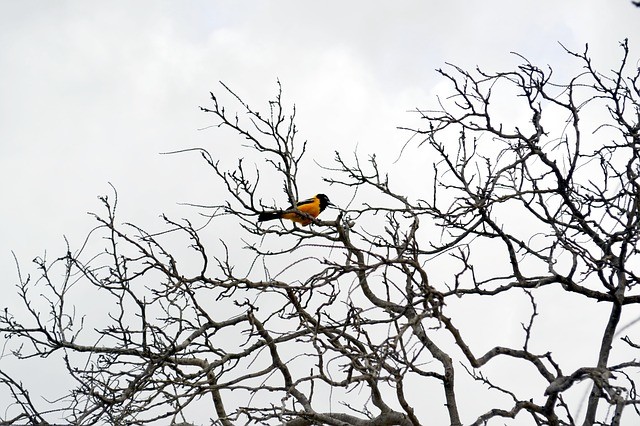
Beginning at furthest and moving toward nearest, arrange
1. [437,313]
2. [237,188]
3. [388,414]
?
[388,414] < [237,188] < [437,313]

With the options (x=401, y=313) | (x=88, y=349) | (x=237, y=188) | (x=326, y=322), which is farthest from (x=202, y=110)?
(x=88, y=349)

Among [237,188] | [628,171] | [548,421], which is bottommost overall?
[548,421]

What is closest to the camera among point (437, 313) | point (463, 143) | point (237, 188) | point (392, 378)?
point (392, 378)

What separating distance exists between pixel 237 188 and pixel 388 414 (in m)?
2.08

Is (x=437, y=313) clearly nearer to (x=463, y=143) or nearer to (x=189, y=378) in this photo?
(x=463, y=143)

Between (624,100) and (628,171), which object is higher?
(624,100)

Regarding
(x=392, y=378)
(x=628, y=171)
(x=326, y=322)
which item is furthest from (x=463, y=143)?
(x=392, y=378)

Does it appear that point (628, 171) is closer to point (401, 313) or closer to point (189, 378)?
point (401, 313)

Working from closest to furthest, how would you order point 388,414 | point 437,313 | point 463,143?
point 437,313, point 463,143, point 388,414

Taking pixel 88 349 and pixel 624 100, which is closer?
pixel 624 100

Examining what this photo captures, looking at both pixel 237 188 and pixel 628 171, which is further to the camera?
pixel 237 188

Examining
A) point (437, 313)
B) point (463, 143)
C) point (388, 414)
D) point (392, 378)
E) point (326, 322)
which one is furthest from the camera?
point (388, 414)

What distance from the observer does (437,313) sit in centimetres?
425

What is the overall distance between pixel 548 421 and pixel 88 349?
139 inches
